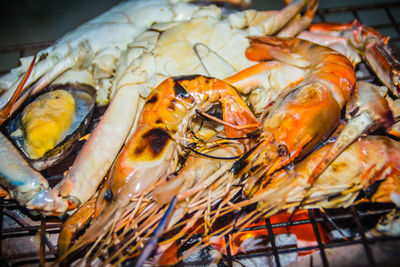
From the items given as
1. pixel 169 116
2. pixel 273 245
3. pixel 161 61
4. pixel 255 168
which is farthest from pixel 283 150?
pixel 161 61

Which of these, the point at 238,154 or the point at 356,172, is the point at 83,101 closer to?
the point at 238,154

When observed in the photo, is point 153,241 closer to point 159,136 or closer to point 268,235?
point 159,136

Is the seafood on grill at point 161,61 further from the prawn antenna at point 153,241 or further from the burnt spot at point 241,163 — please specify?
the burnt spot at point 241,163

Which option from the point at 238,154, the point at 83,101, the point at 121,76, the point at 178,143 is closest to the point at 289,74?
the point at 238,154

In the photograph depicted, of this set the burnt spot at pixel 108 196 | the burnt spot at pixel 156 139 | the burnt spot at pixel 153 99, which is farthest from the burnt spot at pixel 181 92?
the burnt spot at pixel 108 196

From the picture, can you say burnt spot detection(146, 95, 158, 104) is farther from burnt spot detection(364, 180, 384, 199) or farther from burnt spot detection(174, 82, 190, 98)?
burnt spot detection(364, 180, 384, 199)

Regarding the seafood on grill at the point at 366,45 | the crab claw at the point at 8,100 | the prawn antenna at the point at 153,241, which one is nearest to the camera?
the prawn antenna at the point at 153,241
